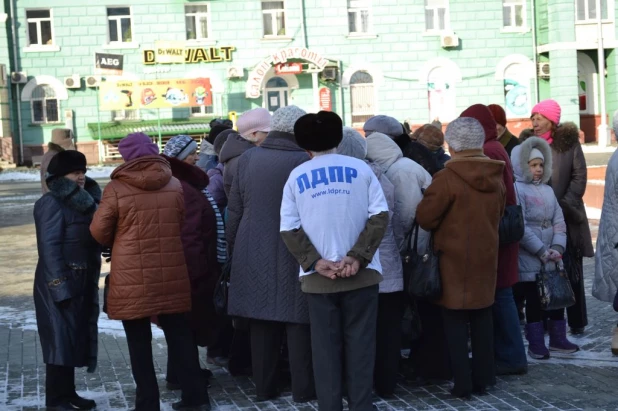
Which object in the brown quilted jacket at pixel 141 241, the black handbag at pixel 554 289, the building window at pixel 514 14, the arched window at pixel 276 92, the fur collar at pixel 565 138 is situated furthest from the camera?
the building window at pixel 514 14

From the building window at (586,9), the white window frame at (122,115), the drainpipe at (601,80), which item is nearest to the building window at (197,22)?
the white window frame at (122,115)

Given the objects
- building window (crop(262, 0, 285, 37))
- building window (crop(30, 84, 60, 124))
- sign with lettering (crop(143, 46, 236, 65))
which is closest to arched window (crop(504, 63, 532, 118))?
building window (crop(262, 0, 285, 37))

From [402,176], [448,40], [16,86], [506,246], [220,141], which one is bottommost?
[506,246]

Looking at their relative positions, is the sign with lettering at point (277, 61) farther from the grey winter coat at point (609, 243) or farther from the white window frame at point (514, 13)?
the grey winter coat at point (609, 243)

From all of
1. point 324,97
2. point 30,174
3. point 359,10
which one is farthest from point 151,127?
point 359,10

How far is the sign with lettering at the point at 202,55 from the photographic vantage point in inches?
1352

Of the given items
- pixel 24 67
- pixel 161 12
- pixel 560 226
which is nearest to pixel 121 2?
pixel 161 12

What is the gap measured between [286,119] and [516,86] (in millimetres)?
31023

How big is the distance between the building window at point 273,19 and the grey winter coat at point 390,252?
29518mm

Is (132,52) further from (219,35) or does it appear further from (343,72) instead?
(343,72)

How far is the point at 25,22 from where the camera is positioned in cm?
3422

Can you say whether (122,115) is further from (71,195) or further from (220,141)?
(71,195)

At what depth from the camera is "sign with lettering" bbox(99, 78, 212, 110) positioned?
3362 cm

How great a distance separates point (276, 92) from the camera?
3544 cm
